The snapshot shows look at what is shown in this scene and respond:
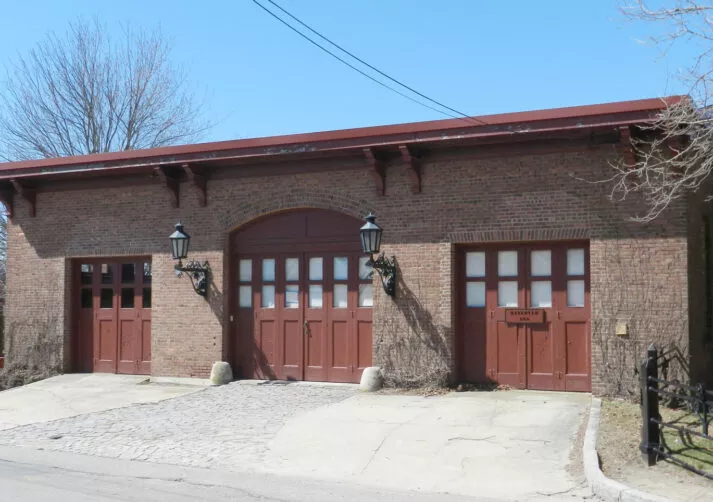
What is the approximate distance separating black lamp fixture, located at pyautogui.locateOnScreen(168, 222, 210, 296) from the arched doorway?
1.76ft

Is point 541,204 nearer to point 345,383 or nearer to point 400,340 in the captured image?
point 400,340

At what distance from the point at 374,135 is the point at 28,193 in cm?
831

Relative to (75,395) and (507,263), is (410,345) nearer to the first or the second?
(507,263)

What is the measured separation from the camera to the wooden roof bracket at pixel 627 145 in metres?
11.5

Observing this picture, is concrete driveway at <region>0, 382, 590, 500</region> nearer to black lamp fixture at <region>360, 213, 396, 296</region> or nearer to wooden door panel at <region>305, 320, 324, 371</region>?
wooden door panel at <region>305, 320, 324, 371</region>

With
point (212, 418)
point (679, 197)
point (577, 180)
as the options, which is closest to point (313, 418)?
point (212, 418)

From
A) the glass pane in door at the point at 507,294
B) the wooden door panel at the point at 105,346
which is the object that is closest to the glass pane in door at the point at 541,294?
the glass pane in door at the point at 507,294

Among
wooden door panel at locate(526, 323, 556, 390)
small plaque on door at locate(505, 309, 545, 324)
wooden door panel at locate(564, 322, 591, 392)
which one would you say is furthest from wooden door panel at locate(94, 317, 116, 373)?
wooden door panel at locate(564, 322, 591, 392)

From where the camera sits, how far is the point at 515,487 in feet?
25.5

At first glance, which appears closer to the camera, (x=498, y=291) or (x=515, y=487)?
(x=515, y=487)

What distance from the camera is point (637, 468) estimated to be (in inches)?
308

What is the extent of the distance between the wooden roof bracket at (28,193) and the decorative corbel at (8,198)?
0.19 meters

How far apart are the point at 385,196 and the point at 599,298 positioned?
13.5 ft

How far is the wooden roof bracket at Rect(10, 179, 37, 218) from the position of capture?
16.5 metres
